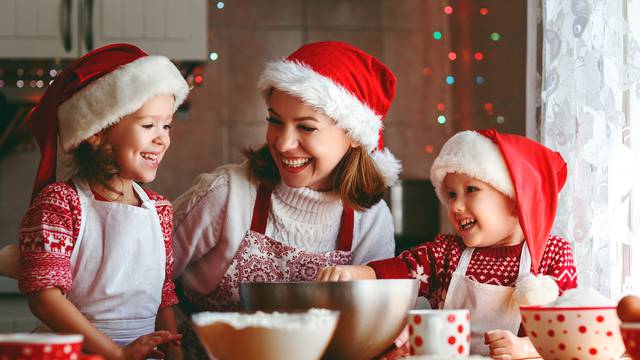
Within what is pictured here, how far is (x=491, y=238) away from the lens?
1525 millimetres

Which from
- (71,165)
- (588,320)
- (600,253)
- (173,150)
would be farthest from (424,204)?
(588,320)

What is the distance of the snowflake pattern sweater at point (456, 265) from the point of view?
59.1 inches

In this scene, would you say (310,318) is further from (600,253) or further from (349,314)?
(600,253)

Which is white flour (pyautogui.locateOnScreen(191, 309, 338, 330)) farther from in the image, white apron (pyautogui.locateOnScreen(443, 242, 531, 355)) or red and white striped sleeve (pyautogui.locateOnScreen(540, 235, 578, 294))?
red and white striped sleeve (pyautogui.locateOnScreen(540, 235, 578, 294))

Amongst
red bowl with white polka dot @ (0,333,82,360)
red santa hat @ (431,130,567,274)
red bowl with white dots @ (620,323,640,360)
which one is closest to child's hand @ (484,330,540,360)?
red santa hat @ (431,130,567,274)

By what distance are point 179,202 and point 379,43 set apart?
192cm

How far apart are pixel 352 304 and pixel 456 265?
50 cm

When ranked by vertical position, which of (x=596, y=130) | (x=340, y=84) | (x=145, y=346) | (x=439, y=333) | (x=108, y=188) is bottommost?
(x=145, y=346)

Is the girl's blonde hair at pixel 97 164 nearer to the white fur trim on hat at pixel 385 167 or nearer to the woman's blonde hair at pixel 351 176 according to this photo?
the woman's blonde hair at pixel 351 176

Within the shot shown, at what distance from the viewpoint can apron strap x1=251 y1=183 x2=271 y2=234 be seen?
1.70 meters

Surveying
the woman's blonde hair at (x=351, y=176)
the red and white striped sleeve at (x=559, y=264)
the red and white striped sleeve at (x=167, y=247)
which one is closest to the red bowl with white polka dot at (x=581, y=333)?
the red and white striped sleeve at (x=559, y=264)

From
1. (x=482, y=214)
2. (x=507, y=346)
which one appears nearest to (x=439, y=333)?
(x=507, y=346)

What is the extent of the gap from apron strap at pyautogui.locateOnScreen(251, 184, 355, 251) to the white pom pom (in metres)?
0.43

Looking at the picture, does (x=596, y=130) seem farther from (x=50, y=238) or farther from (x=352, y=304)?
(x=50, y=238)
